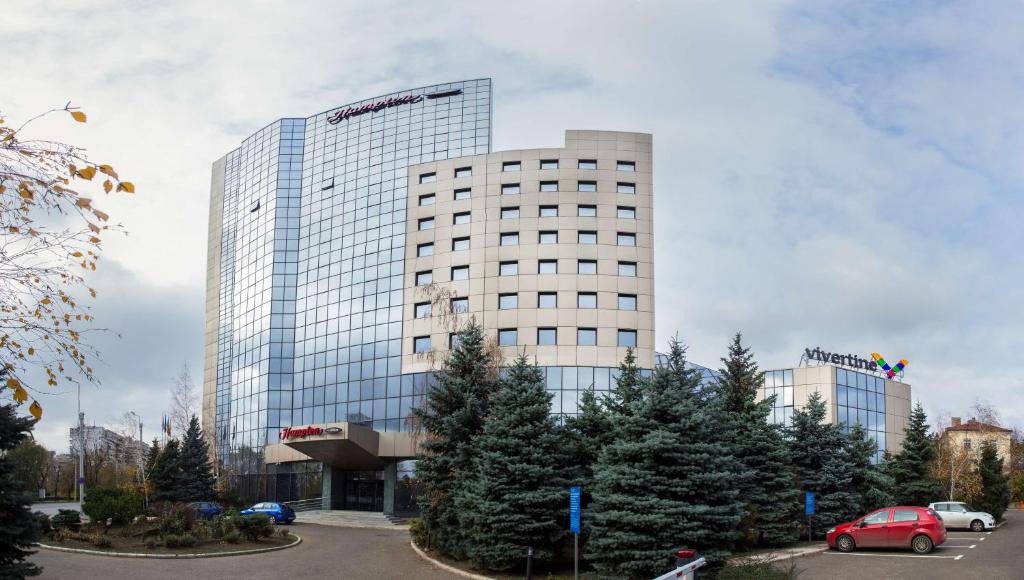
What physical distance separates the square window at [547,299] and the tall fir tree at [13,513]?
35.6 meters

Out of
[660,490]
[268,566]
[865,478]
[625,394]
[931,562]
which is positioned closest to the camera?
[660,490]

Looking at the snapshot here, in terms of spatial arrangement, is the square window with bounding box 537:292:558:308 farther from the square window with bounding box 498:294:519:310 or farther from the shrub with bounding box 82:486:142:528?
the shrub with bounding box 82:486:142:528

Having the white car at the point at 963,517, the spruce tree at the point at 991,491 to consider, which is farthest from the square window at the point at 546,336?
the spruce tree at the point at 991,491

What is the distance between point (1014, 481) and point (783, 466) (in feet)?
175

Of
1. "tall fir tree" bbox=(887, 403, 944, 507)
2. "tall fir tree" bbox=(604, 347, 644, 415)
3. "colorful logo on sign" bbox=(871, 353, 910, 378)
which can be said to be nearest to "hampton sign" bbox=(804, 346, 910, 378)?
"colorful logo on sign" bbox=(871, 353, 910, 378)

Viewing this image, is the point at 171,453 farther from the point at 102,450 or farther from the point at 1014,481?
the point at 1014,481

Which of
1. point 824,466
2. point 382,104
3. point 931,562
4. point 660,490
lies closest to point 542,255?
point 382,104

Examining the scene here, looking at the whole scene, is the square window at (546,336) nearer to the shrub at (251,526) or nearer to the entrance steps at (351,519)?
the entrance steps at (351,519)

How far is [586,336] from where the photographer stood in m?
52.3

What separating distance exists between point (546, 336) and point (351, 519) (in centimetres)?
1710

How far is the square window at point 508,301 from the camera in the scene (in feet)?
175

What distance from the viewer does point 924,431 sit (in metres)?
47.2

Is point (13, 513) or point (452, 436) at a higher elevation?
point (452, 436)

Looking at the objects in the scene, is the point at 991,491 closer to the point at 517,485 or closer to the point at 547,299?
the point at 547,299
